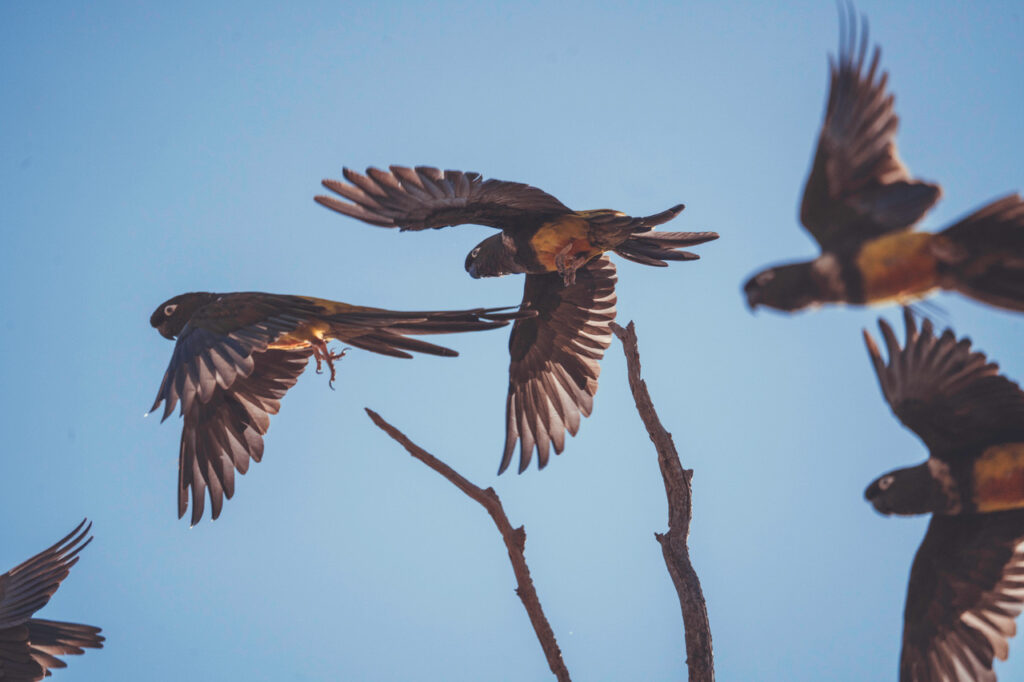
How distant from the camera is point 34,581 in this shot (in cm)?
767

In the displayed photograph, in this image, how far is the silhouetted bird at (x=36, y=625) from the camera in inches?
286

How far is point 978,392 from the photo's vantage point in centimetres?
566

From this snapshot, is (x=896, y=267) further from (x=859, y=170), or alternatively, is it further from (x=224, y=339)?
(x=224, y=339)

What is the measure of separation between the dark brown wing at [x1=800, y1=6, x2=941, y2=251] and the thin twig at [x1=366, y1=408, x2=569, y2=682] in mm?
2154

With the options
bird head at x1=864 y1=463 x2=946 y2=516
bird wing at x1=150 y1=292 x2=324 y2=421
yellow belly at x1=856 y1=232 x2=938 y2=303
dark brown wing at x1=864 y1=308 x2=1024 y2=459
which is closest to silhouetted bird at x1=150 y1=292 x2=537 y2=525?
bird wing at x1=150 y1=292 x2=324 y2=421

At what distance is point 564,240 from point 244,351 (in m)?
2.37

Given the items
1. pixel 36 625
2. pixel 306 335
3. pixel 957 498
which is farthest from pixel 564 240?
pixel 36 625

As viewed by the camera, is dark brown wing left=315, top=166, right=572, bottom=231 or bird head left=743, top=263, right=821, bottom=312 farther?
dark brown wing left=315, top=166, right=572, bottom=231

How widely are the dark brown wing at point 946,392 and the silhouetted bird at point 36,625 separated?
5966 mm

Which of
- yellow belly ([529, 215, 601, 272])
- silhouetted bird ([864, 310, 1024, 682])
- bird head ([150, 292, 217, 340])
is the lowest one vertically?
silhouetted bird ([864, 310, 1024, 682])

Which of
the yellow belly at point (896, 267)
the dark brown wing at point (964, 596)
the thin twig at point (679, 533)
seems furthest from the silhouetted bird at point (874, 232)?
the dark brown wing at point (964, 596)

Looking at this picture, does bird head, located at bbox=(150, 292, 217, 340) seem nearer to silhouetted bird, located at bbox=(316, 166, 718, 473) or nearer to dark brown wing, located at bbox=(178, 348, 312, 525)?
dark brown wing, located at bbox=(178, 348, 312, 525)

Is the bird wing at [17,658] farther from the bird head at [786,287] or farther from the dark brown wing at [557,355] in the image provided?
the bird head at [786,287]

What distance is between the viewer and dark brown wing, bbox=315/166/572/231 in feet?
20.7
